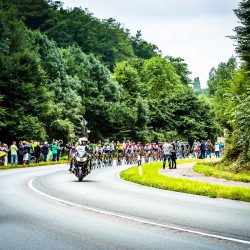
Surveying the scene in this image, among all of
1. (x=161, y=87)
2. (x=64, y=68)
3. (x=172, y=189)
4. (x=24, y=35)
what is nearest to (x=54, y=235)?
(x=172, y=189)

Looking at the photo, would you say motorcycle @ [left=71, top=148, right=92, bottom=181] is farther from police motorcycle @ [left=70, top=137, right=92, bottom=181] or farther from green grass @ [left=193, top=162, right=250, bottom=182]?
green grass @ [left=193, top=162, right=250, bottom=182]

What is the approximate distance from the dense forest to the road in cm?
1134

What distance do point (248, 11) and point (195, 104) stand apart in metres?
33.4

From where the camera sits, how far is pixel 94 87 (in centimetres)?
6034

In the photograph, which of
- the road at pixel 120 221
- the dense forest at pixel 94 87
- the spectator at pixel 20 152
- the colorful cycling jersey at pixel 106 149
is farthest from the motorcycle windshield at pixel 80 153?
the colorful cycling jersey at pixel 106 149

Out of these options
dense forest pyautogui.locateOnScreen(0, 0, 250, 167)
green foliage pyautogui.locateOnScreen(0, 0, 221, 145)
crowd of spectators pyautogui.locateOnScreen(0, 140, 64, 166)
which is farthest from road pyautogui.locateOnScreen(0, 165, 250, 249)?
green foliage pyautogui.locateOnScreen(0, 0, 221, 145)

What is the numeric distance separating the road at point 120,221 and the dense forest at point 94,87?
11.3 meters

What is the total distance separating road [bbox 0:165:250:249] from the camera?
21.4ft

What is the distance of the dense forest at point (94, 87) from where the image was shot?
36844 millimetres

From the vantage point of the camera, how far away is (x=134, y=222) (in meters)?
8.31

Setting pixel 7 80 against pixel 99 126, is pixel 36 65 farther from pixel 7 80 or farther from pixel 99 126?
pixel 99 126

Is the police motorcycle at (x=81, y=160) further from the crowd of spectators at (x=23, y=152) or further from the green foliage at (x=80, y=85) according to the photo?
the green foliage at (x=80, y=85)

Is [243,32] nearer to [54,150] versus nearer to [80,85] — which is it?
[54,150]

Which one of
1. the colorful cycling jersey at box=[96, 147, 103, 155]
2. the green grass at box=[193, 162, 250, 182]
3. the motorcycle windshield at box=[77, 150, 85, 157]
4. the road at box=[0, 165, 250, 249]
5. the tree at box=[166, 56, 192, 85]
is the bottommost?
the green grass at box=[193, 162, 250, 182]
